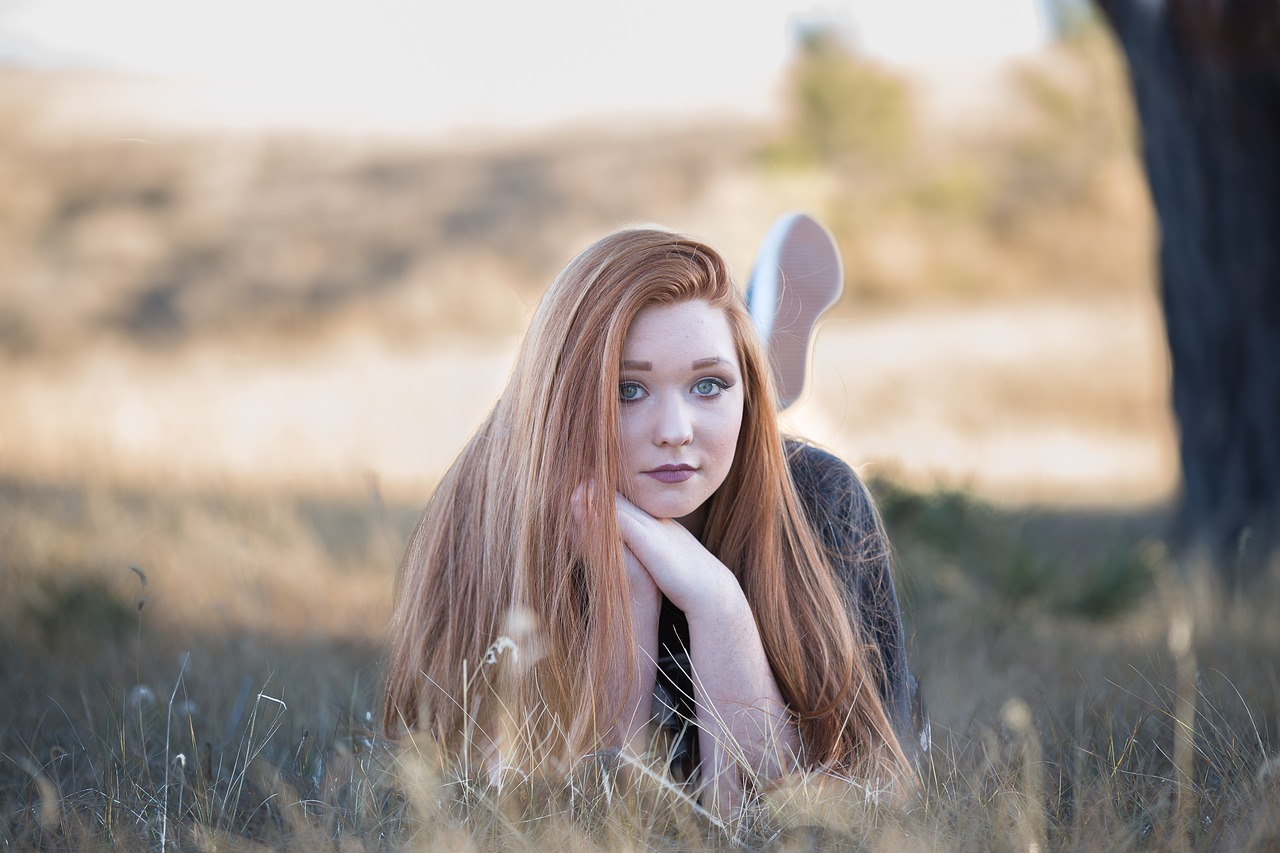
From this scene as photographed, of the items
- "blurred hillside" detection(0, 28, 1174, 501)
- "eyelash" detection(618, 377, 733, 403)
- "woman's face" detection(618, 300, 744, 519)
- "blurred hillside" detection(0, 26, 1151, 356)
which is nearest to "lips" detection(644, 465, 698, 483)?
"woman's face" detection(618, 300, 744, 519)

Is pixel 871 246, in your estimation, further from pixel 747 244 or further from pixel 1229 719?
pixel 1229 719

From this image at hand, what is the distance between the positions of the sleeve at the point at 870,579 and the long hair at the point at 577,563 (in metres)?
0.06

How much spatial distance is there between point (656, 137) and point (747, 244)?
70.3ft

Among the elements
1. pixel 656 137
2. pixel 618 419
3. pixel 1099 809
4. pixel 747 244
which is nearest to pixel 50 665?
pixel 618 419

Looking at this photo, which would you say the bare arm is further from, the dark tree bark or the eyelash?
the dark tree bark

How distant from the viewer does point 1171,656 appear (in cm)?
331

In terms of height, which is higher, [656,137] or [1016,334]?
[656,137]

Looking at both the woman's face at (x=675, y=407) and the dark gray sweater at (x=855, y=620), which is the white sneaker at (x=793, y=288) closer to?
the dark gray sweater at (x=855, y=620)

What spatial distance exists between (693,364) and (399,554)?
11.8ft

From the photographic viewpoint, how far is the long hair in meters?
1.88

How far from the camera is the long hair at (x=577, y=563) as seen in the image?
188 cm

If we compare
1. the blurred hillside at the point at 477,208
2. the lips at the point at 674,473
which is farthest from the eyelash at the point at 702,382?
the blurred hillside at the point at 477,208

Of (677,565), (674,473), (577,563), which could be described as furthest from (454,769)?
(674,473)

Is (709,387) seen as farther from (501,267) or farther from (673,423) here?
(501,267)
